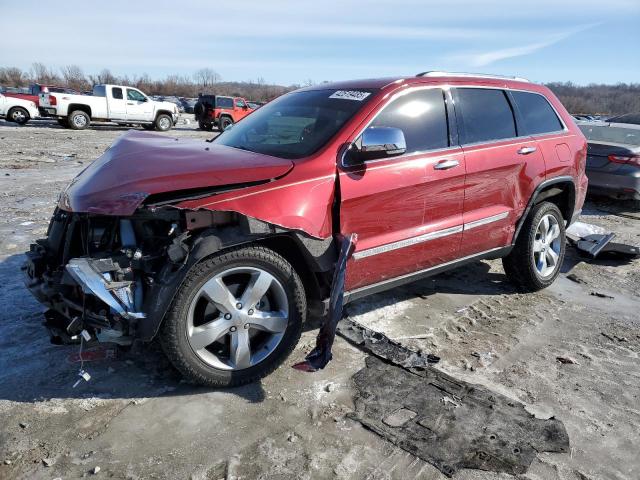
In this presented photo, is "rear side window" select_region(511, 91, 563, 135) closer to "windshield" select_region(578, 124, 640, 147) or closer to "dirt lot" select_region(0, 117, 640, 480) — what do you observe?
"dirt lot" select_region(0, 117, 640, 480)

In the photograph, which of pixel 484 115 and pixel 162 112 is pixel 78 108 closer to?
pixel 162 112

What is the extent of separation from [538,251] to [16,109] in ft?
75.1

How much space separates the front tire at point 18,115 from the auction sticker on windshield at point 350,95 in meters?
22.0

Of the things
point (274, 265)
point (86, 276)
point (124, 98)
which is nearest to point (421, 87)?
point (274, 265)

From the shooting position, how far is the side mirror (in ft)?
9.89

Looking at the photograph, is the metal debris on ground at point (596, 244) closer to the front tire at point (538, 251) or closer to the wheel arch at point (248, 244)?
the front tire at point (538, 251)

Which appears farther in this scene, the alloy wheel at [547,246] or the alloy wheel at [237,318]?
the alloy wheel at [547,246]

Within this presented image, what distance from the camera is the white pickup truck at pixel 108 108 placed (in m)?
19.2

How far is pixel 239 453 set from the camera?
2.41m

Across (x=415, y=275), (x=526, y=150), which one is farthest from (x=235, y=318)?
(x=526, y=150)

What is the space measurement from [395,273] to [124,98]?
2036cm

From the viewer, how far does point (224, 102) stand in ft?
80.9

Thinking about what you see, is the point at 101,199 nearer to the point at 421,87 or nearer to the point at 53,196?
the point at 421,87

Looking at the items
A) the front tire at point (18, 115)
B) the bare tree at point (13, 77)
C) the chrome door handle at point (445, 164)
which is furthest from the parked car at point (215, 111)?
the bare tree at point (13, 77)
